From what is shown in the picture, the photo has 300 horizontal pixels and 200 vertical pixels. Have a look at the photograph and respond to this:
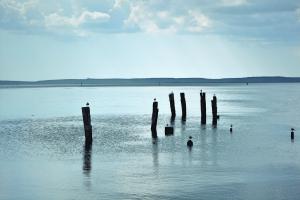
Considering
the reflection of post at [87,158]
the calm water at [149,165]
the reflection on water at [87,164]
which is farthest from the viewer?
the reflection of post at [87,158]

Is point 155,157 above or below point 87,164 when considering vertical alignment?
above

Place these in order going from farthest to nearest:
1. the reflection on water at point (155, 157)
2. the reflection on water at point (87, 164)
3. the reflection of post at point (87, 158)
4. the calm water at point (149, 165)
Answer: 1. the reflection of post at point (87, 158)
2. the reflection on water at point (155, 157)
3. the reflection on water at point (87, 164)
4. the calm water at point (149, 165)

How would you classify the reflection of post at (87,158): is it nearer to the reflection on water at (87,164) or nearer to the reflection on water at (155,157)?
the reflection on water at (87,164)

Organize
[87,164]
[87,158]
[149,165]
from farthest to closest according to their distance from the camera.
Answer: [87,158] < [87,164] < [149,165]

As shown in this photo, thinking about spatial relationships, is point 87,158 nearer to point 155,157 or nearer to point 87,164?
point 87,164

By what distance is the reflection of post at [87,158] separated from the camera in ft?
118

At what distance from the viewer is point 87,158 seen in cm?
4025

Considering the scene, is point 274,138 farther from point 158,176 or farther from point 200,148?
point 158,176

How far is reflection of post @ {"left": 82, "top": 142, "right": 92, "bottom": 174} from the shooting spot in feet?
118

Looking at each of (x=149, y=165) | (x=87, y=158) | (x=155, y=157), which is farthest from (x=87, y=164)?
(x=155, y=157)

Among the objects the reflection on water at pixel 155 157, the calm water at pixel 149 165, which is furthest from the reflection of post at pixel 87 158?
the reflection on water at pixel 155 157

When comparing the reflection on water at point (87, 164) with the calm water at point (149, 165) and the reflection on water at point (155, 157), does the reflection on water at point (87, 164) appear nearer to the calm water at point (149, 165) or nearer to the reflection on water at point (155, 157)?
the calm water at point (149, 165)

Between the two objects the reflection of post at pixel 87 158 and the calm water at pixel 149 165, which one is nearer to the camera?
the calm water at pixel 149 165

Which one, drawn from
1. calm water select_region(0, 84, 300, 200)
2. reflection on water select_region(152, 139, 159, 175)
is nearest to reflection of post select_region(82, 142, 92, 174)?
calm water select_region(0, 84, 300, 200)
